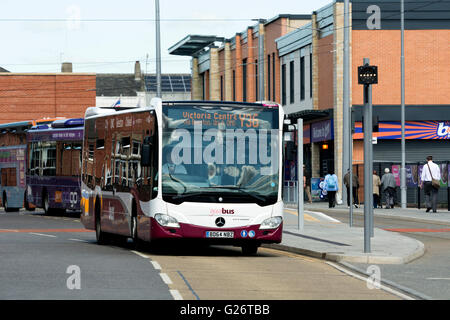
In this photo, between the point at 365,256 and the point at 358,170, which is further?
the point at 358,170

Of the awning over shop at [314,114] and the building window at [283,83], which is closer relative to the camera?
the awning over shop at [314,114]

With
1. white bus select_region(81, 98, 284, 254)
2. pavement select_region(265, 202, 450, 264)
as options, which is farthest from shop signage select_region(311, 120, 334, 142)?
white bus select_region(81, 98, 284, 254)

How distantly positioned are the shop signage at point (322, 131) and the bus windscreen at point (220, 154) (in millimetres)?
32208

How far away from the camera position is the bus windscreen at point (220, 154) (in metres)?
18.8

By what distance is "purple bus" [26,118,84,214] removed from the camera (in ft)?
114

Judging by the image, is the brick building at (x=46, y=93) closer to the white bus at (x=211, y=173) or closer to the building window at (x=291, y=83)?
the building window at (x=291, y=83)

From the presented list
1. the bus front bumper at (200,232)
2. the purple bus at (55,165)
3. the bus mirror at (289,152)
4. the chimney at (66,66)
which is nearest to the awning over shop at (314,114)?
the purple bus at (55,165)

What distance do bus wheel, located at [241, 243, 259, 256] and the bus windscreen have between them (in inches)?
48.5

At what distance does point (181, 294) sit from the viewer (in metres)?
12.3

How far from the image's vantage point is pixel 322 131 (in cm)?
5303

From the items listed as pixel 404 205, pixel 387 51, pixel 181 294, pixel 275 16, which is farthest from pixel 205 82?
pixel 181 294

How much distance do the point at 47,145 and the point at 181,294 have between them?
1005 inches
